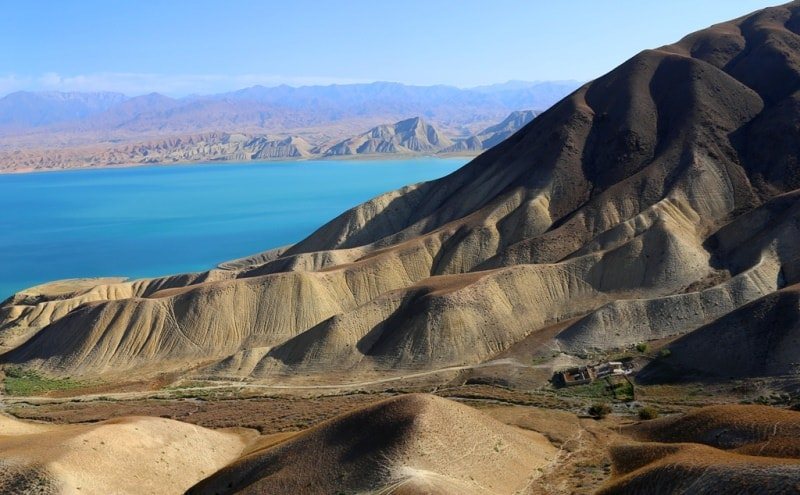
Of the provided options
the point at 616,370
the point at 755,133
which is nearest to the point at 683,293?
the point at 616,370

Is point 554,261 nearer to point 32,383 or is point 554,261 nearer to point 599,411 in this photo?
point 599,411

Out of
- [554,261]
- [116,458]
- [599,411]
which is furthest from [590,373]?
[116,458]

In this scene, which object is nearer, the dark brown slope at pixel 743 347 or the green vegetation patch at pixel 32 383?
the dark brown slope at pixel 743 347

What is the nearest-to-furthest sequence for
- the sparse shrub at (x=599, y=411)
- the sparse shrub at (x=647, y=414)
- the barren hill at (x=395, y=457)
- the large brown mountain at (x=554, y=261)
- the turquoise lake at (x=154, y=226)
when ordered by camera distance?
the barren hill at (x=395, y=457), the sparse shrub at (x=647, y=414), the sparse shrub at (x=599, y=411), the large brown mountain at (x=554, y=261), the turquoise lake at (x=154, y=226)

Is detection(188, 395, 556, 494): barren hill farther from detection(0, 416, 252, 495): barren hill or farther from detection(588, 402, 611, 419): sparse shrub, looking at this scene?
detection(588, 402, 611, 419): sparse shrub

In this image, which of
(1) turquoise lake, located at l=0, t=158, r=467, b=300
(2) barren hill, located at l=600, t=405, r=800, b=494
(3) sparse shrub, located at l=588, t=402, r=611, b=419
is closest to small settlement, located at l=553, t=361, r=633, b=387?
(3) sparse shrub, located at l=588, t=402, r=611, b=419

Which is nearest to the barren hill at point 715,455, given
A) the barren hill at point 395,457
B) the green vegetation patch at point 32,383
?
the barren hill at point 395,457

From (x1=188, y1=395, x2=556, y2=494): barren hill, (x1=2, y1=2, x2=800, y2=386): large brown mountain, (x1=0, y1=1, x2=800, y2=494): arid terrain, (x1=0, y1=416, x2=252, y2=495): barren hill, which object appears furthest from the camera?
(x1=2, y1=2, x2=800, y2=386): large brown mountain

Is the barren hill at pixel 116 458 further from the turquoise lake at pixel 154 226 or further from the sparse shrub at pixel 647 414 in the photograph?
the turquoise lake at pixel 154 226
